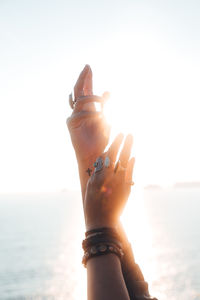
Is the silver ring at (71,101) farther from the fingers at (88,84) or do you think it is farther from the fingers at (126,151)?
the fingers at (126,151)

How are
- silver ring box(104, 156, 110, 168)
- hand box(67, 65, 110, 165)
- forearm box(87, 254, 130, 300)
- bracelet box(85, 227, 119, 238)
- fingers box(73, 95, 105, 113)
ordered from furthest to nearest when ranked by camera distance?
fingers box(73, 95, 105, 113) < hand box(67, 65, 110, 165) < silver ring box(104, 156, 110, 168) < bracelet box(85, 227, 119, 238) < forearm box(87, 254, 130, 300)

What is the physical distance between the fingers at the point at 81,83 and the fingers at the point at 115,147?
3.74ft

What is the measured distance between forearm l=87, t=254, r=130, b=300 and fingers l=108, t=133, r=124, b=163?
0.81 meters

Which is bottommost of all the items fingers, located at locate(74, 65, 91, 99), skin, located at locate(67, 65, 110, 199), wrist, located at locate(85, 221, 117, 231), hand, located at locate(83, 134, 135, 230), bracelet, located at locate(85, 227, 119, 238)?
bracelet, located at locate(85, 227, 119, 238)

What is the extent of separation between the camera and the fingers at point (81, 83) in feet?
11.7

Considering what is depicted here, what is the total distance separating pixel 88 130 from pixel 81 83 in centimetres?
75

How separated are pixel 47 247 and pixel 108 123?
20856 cm

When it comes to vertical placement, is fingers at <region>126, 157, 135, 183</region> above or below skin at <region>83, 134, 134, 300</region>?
above

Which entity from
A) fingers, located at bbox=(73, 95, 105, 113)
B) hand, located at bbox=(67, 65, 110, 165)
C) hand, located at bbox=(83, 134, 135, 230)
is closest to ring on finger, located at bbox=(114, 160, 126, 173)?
hand, located at bbox=(83, 134, 135, 230)

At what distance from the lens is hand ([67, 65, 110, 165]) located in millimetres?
3150

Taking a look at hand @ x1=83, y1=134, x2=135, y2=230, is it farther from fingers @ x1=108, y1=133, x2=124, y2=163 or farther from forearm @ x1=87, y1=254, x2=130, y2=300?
forearm @ x1=87, y1=254, x2=130, y2=300

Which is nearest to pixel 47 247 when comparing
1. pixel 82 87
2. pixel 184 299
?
pixel 184 299

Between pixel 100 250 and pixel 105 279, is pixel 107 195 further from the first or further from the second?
pixel 105 279

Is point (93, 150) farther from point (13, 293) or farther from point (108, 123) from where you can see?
point (13, 293)
